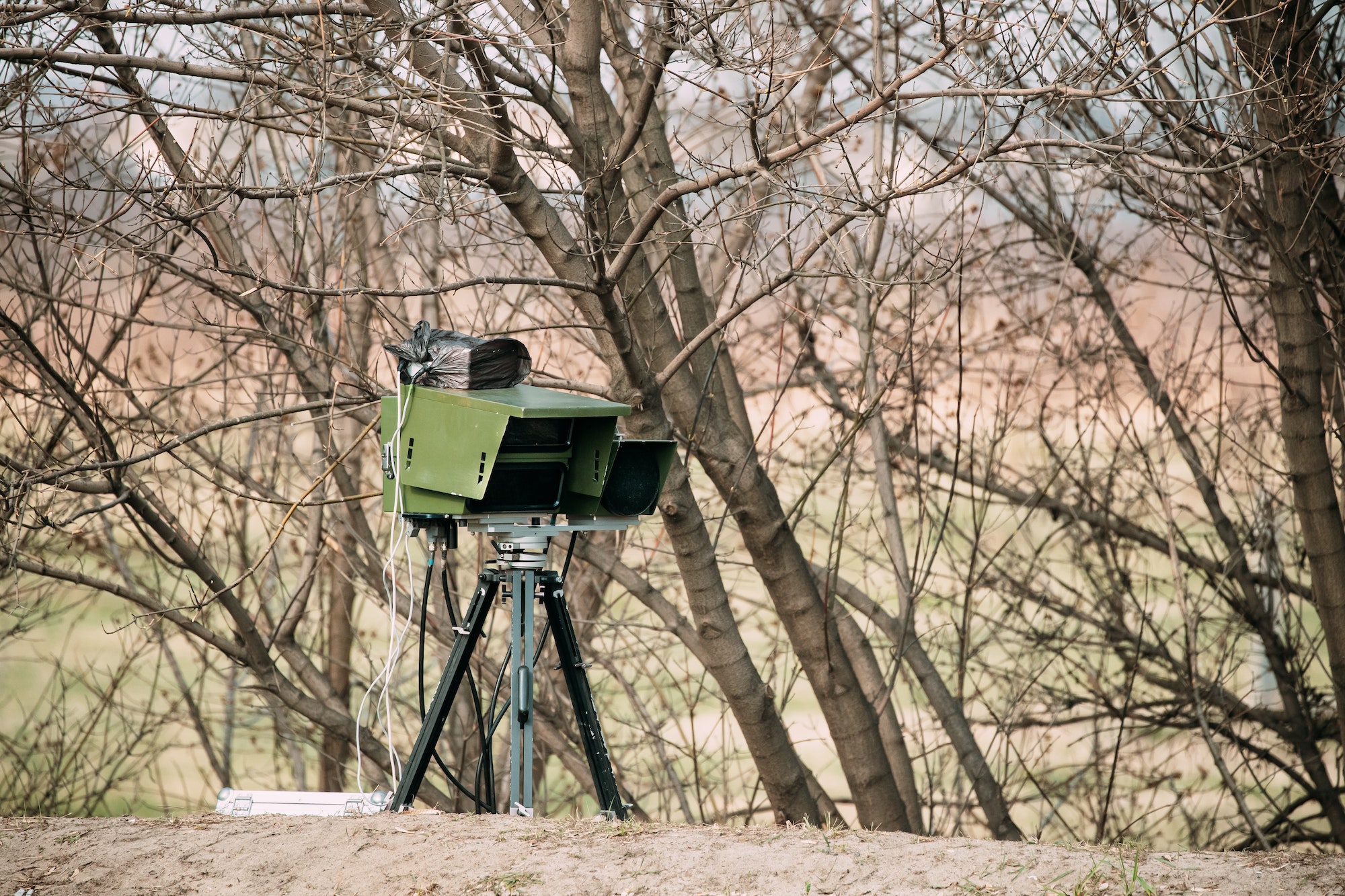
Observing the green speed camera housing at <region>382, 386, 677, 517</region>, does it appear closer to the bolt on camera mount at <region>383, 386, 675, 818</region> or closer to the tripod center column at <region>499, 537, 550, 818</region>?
the bolt on camera mount at <region>383, 386, 675, 818</region>

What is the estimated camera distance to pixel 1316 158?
4090 mm

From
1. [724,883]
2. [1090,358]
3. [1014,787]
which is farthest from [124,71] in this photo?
[1014,787]

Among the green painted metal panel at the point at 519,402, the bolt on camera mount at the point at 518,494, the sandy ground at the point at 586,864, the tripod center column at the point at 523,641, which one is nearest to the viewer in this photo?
the sandy ground at the point at 586,864

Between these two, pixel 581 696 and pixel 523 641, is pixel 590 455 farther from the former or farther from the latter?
pixel 581 696

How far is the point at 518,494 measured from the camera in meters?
2.81

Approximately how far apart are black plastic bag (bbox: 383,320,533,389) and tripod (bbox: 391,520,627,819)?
0.39 meters

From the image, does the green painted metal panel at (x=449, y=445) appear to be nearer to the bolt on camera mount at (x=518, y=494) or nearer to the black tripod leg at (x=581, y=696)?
the bolt on camera mount at (x=518, y=494)

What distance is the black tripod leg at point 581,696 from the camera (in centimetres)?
302

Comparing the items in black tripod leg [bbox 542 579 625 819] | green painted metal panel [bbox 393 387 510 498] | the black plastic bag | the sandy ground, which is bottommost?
the sandy ground

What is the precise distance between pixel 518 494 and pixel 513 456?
0.39 feet

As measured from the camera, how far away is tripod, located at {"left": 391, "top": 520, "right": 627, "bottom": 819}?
9.41ft

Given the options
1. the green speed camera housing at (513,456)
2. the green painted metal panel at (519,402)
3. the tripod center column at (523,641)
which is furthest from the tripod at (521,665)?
the green painted metal panel at (519,402)

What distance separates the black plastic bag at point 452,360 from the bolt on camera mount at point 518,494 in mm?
33

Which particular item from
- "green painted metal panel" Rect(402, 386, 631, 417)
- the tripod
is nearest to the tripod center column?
the tripod
